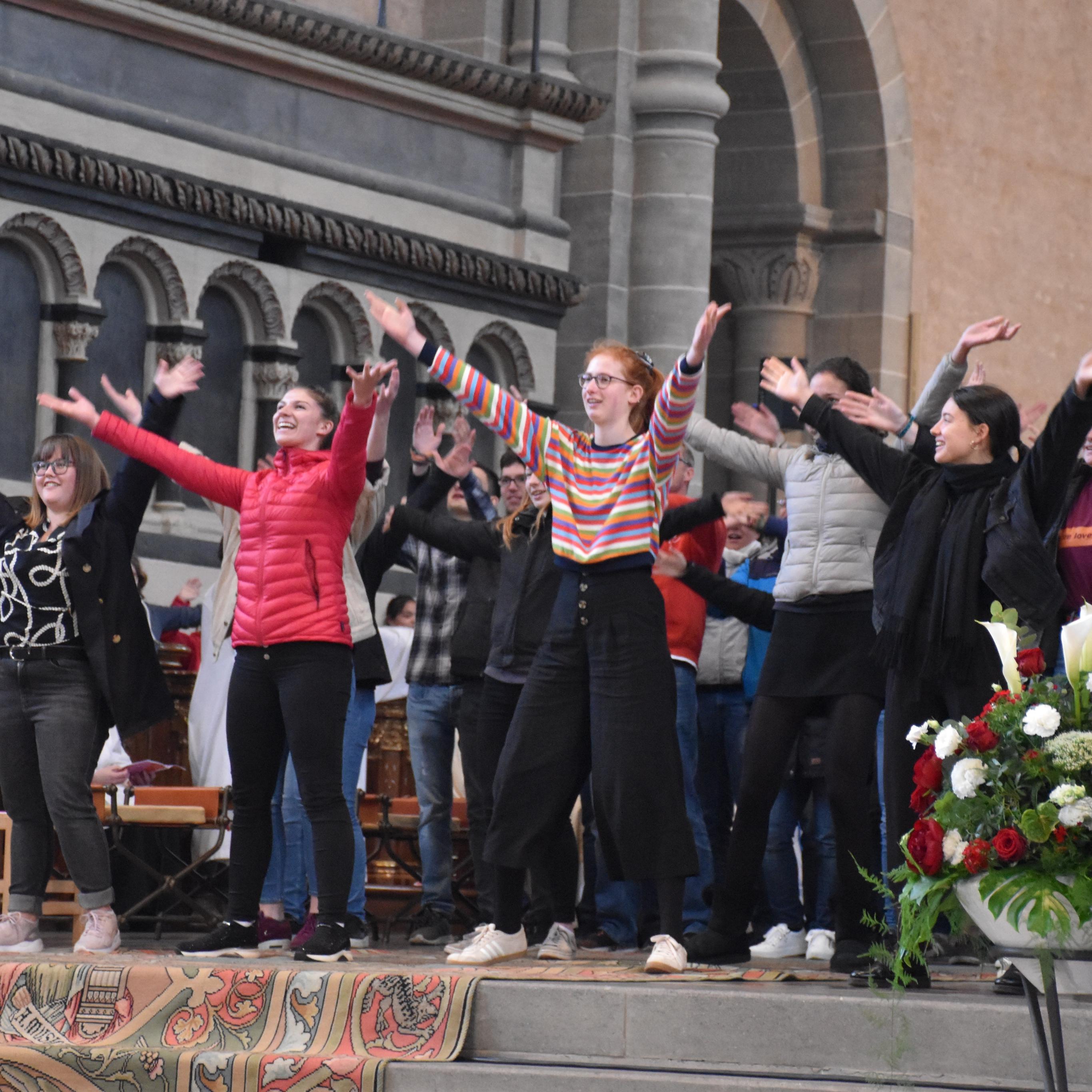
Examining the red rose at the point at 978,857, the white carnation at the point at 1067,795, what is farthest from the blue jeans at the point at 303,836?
the white carnation at the point at 1067,795

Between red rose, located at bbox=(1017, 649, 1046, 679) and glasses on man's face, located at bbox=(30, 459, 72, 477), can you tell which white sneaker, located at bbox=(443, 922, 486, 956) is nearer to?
glasses on man's face, located at bbox=(30, 459, 72, 477)

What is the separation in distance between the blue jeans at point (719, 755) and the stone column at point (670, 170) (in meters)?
5.38

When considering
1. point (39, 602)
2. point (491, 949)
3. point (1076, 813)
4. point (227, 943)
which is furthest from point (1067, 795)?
point (39, 602)

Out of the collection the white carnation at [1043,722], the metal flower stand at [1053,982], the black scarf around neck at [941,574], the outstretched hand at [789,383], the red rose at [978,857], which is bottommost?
the metal flower stand at [1053,982]

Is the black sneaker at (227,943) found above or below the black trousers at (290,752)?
below

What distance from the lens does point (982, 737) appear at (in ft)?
17.5

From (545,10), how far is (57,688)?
690 centimetres

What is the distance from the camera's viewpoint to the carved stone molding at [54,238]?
10.6 meters

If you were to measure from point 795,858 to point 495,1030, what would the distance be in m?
1.97

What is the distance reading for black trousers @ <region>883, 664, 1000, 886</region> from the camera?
261 inches

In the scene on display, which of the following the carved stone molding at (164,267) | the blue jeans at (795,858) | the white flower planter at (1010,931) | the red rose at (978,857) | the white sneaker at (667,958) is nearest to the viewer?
the white flower planter at (1010,931)

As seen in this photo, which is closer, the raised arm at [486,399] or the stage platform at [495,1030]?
the stage platform at [495,1030]

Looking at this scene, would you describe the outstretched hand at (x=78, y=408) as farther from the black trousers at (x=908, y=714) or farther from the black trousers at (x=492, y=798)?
the black trousers at (x=908, y=714)

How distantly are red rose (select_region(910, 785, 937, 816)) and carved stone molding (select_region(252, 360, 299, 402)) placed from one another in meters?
6.81
